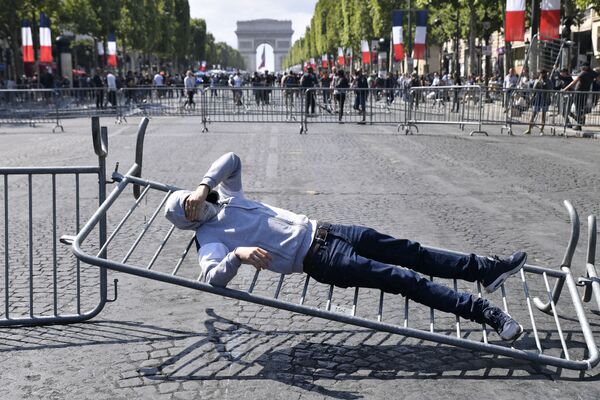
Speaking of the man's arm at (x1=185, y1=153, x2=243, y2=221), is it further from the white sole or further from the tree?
the tree

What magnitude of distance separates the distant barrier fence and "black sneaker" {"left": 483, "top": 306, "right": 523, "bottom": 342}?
1602 cm

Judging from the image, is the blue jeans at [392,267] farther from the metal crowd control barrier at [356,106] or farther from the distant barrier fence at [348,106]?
the metal crowd control barrier at [356,106]

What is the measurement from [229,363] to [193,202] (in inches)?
34.7

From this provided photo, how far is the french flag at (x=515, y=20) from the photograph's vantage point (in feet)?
79.8

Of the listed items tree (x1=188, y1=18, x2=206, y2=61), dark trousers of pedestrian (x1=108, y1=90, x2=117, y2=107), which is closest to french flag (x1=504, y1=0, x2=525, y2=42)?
dark trousers of pedestrian (x1=108, y1=90, x2=117, y2=107)

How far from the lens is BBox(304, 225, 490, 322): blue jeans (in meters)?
4.33

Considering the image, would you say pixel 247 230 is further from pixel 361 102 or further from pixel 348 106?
pixel 348 106

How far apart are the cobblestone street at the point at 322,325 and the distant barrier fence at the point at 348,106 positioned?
7.14 metres

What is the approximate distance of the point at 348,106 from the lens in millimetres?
24625

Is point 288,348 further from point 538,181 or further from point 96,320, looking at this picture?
point 538,181

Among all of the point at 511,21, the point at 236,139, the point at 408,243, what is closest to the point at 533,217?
the point at 408,243

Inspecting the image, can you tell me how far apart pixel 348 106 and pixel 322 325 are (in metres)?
20.0

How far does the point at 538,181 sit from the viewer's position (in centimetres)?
1170

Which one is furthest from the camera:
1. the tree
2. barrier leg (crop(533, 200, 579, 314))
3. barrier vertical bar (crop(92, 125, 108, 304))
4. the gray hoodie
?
the tree
